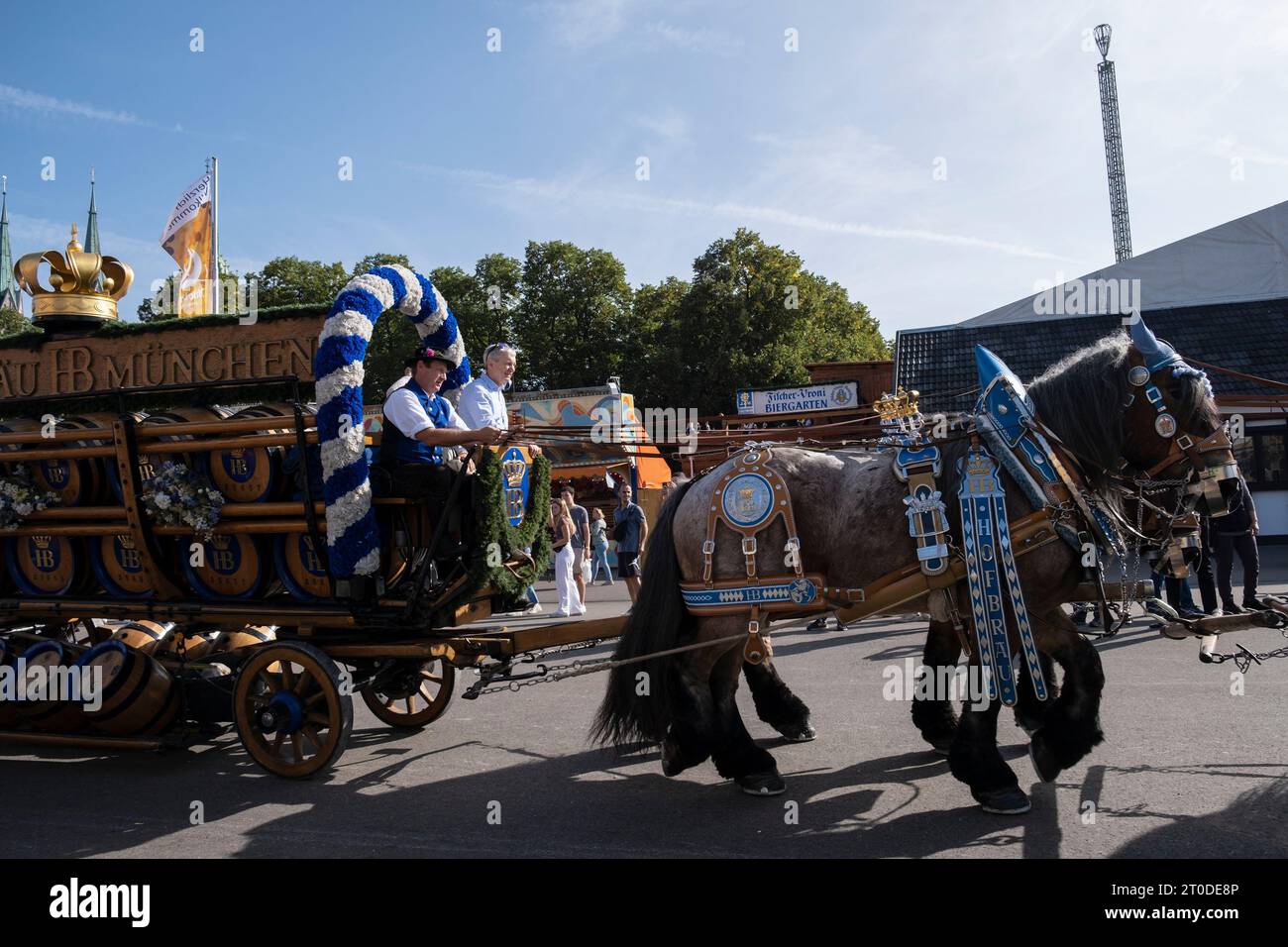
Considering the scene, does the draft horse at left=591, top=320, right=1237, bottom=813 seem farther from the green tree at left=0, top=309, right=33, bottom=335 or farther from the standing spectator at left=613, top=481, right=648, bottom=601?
the green tree at left=0, top=309, right=33, bottom=335

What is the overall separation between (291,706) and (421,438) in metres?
1.58

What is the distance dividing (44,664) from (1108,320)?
65.4 feet

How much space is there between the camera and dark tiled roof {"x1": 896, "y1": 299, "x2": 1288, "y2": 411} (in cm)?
1762

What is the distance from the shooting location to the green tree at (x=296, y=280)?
3669cm

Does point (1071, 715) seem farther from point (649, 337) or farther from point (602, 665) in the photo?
point (649, 337)

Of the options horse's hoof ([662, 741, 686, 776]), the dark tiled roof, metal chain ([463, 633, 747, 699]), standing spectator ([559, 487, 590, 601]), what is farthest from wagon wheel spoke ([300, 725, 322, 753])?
the dark tiled roof

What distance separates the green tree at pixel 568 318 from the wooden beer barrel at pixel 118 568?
1255 inches

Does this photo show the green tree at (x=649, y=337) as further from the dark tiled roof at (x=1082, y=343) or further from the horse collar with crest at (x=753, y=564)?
the horse collar with crest at (x=753, y=564)

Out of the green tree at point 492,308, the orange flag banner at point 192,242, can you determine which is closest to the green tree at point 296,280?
the green tree at point 492,308

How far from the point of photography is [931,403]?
58.6 ft

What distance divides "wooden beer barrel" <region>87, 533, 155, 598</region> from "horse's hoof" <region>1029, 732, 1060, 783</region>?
5154 millimetres
